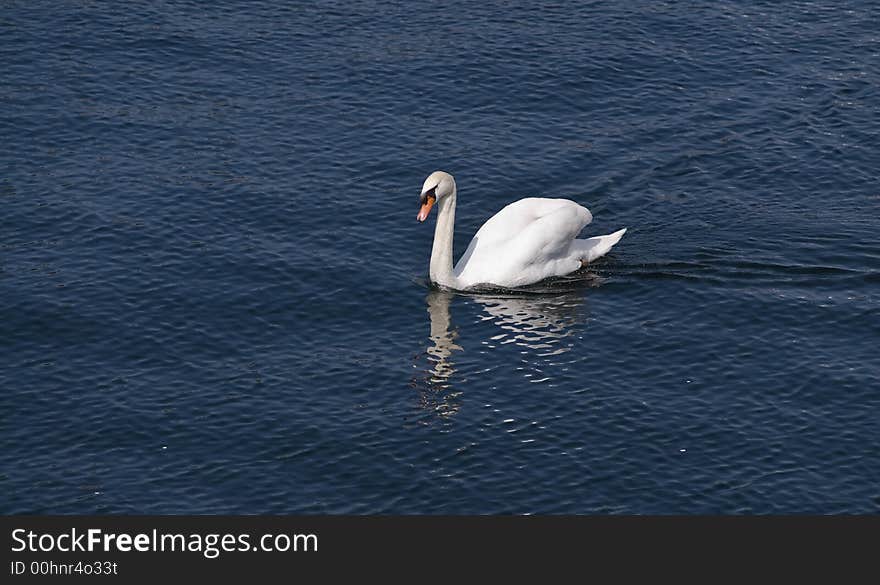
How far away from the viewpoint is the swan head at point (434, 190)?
59406 mm

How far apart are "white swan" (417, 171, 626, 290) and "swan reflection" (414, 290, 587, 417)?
2.74 ft

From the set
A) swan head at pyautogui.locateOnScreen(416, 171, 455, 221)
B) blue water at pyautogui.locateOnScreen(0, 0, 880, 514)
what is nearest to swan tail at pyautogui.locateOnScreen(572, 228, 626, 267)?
blue water at pyautogui.locateOnScreen(0, 0, 880, 514)

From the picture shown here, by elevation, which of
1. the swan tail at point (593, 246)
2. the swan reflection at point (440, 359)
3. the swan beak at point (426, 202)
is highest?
the swan beak at point (426, 202)

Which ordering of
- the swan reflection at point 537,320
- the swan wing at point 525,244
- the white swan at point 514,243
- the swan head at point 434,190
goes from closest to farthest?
the swan reflection at point 537,320 → the swan head at point 434,190 → the white swan at point 514,243 → the swan wing at point 525,244

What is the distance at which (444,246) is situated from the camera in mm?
59531

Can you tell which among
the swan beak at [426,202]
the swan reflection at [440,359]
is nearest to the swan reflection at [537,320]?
the swan reflection at [440,359]

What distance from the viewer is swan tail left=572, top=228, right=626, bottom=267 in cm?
6122

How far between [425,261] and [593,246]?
6.36 m

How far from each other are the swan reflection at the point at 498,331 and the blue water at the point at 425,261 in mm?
140

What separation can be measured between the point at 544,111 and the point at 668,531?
115ft

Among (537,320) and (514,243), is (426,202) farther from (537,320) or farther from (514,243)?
(537,320)

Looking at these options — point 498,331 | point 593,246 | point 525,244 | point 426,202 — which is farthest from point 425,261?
point 498,331

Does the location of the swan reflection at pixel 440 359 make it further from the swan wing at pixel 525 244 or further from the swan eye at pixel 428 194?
the swan eye at pixel 428 194

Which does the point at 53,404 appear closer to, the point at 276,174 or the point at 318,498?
the point at 318,498
